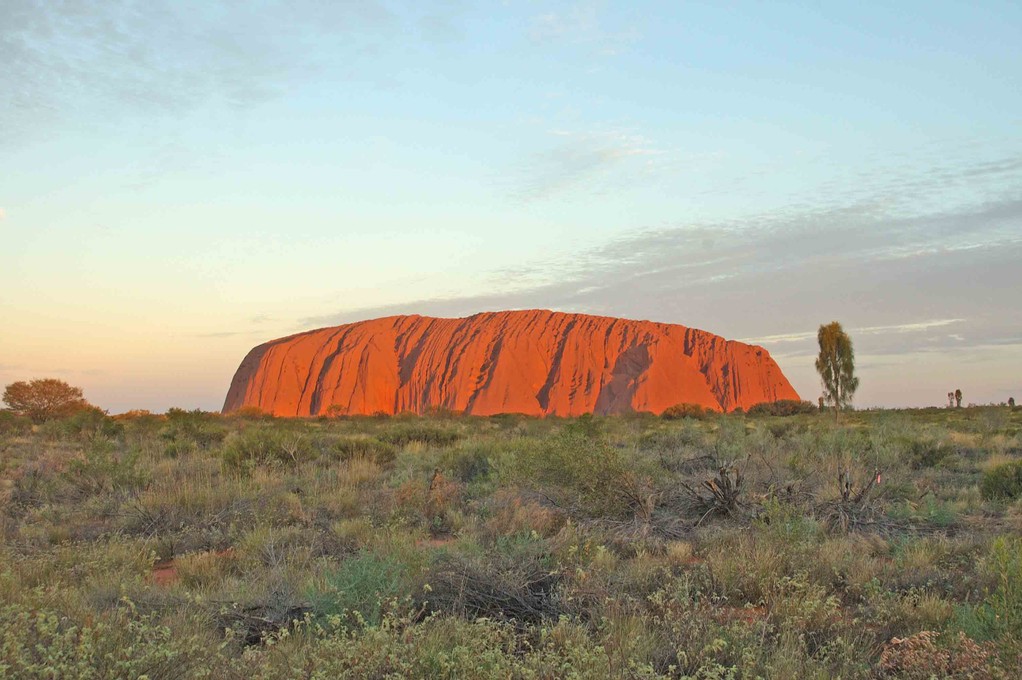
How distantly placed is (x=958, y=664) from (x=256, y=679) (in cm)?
361

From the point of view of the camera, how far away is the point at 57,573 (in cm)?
607

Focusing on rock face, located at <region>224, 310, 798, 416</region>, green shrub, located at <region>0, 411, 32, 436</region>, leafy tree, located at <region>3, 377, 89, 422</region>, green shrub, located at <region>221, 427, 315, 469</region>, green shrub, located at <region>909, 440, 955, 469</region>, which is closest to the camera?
green shrub, located at <region>221, 427, 315, 469</region>

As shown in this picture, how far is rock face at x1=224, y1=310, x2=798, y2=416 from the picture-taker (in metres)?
61.1

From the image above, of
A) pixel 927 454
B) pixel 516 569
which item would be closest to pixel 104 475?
pixel 516 569

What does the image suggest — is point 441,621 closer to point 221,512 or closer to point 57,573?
point 57,573

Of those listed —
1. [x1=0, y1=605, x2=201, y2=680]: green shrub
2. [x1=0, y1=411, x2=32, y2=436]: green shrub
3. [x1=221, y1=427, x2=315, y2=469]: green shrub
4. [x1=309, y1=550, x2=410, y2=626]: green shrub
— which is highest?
[x1=0, y1=605, x2=201, y2=680]: green shrub

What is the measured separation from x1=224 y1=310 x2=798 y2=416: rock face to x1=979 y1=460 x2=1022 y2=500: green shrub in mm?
46603

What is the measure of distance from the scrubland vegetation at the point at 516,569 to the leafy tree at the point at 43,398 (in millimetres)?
25345

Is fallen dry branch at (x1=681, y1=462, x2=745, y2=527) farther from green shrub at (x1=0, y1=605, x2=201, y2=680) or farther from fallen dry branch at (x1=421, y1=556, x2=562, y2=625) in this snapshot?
green shrub at (x1=0, y1=605, x2=201, y2=680)

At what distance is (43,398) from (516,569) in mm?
38903

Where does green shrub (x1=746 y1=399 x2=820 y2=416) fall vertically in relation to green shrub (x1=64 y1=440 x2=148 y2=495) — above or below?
below

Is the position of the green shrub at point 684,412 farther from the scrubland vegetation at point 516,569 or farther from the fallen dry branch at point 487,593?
the fallen dry branch at point 487,593

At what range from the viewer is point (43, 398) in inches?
1453

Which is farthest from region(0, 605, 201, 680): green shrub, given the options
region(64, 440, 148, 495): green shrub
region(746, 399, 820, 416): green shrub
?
region(746, 399, 820, 416): green shrub
